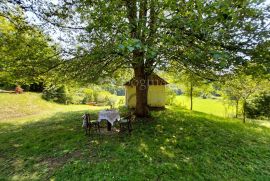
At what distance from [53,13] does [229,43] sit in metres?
6.21

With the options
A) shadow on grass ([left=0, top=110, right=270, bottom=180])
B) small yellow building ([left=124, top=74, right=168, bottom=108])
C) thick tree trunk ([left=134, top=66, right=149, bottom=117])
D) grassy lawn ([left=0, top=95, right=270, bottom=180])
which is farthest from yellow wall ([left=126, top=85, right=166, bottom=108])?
shadow on grass ([left=0, top=110, right=270, bottom=180])

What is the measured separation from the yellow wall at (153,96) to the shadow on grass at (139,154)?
582 centimetres

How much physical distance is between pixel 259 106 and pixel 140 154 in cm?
1770

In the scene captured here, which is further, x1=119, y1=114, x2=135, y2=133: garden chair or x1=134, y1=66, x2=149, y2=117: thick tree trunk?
x1=134, y1=66, x2=149, y2=117: thick tree trunk

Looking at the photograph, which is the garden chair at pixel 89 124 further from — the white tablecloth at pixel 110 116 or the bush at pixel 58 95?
the bush at pixel 58 95

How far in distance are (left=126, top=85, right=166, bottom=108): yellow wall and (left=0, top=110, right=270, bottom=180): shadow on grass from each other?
5.82 m

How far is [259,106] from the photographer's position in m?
20.2

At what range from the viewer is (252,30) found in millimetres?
6234

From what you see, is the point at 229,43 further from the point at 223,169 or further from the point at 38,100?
the point at 38,100

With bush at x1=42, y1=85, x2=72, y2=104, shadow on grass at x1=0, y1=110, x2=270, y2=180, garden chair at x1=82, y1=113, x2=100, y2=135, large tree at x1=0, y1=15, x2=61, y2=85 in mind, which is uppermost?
large tree at x1=0, y1=15, x2=61, y2=85

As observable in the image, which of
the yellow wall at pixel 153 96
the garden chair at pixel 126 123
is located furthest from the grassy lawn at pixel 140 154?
the yellow wall at pixel 153 96

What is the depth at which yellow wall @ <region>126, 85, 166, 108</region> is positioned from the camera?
1594cm

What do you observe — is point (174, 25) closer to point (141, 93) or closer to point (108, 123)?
point (108, 123)

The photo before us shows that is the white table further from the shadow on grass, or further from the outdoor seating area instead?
the shadow on grass
